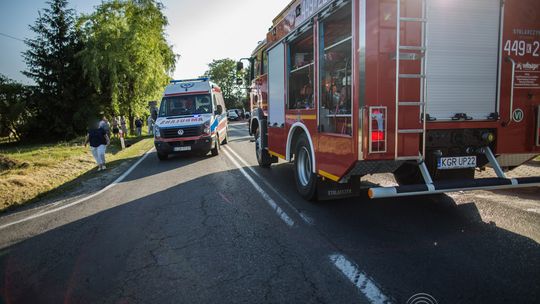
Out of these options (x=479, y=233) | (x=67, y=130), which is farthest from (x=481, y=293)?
(x=67, y=130)

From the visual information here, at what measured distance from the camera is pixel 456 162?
4633mm

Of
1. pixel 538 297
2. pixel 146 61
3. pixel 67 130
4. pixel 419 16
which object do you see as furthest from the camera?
pixel 67 130

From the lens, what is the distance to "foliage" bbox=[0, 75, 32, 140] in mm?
33344

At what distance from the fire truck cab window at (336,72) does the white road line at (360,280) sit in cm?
182

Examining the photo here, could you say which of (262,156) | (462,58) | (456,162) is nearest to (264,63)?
(262,156)

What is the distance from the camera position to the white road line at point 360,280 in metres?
2.90

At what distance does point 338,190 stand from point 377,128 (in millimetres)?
1650

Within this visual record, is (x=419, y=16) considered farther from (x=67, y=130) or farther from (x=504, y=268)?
(x=67, y=130)

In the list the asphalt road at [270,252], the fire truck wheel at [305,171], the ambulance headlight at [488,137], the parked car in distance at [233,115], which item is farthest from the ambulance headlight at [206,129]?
the parked car in distance at [233,115]

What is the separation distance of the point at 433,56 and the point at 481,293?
280 cm

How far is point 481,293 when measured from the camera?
2.90 m

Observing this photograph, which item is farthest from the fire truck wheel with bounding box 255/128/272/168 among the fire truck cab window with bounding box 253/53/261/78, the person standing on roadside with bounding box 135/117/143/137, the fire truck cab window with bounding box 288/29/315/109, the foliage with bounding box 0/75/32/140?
the foliage with bounding box 0/75/32/140

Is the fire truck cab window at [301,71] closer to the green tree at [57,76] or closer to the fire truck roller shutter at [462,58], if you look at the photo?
the fire truck roller shutter at [462,58]

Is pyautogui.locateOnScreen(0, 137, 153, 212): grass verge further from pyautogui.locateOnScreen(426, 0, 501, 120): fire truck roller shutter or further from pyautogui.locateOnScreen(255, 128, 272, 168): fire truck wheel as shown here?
pyautogui.locateOnScreen(426, 0, 501, 120): fire truck roller shutter
